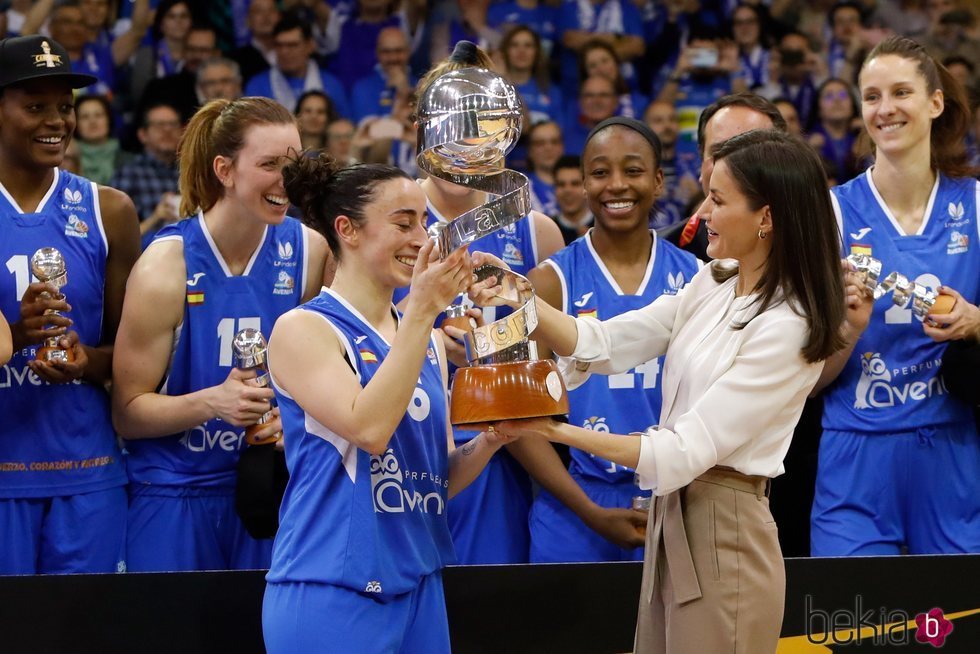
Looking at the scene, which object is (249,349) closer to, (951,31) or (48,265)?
(48,265)

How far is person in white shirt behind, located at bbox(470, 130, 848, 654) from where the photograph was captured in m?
2.73

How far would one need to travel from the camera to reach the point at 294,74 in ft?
24.7

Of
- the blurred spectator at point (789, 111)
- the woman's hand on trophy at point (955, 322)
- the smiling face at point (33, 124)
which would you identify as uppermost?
the blurred spectator at point (789, 111)

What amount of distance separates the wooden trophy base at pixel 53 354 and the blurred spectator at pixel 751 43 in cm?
556

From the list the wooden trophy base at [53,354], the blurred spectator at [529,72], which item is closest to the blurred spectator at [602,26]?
the blurred spectator at [529,72]

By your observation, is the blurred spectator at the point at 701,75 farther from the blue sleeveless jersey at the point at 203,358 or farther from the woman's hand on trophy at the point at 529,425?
the woman's hand on trophy at the point at 529,425

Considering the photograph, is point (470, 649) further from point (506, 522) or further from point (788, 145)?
point (788, 145)

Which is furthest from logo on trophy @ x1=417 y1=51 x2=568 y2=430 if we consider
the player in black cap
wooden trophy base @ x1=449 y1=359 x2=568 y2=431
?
the player in black cap

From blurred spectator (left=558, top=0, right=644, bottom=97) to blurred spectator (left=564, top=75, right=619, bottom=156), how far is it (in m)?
0.33

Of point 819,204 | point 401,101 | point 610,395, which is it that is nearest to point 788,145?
point 819,204

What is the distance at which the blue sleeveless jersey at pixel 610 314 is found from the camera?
3924mm

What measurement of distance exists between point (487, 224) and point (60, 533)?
2001 mm

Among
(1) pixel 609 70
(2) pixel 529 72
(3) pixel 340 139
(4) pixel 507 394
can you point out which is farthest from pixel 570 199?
(4) pixel 507 394

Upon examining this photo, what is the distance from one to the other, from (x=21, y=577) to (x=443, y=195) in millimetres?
1793
